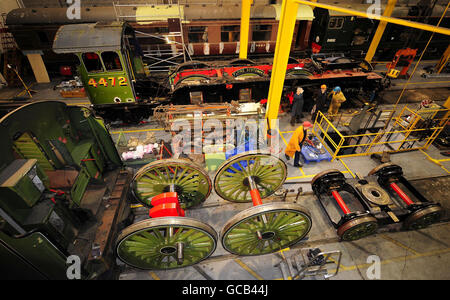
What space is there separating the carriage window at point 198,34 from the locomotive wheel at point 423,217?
1173 cm

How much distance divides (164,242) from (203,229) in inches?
33.3

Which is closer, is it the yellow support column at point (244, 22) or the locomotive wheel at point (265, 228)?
the locomotive wheel at point (265, 228)

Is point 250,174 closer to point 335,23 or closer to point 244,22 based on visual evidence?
point 244,22

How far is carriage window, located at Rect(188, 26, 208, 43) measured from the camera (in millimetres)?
11568

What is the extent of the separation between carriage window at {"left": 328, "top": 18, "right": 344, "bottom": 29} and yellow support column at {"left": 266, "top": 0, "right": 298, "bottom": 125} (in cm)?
858

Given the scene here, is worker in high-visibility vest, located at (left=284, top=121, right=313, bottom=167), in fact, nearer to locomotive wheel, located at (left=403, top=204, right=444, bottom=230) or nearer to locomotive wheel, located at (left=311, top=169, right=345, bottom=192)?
locomotive wheel, located at (left=311, top=169, right=345, bottom=192)

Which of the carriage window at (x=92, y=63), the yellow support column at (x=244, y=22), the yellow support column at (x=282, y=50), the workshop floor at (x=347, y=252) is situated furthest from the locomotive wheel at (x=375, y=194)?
the carriage window at (x=92, y=63)

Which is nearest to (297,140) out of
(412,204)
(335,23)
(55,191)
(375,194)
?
(375,194)

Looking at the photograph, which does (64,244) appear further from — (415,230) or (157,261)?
(415,230)

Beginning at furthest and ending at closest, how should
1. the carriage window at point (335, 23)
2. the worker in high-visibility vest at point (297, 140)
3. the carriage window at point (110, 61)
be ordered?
the carriage window at point (335, 23) < the carriage window at point (110, 61) < the worker in high-visibility vest at point (297, 140)

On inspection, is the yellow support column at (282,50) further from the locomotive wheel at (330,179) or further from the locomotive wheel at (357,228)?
the locomotive wheel at (357,228)

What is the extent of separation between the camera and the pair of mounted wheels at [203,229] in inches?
142

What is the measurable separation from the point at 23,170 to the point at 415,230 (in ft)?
27.4

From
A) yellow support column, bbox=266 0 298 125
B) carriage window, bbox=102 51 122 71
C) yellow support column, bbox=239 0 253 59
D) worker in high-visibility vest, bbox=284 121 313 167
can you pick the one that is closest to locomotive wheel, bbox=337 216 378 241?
worker in high-visibility vest, bbox=284 121 313 167
